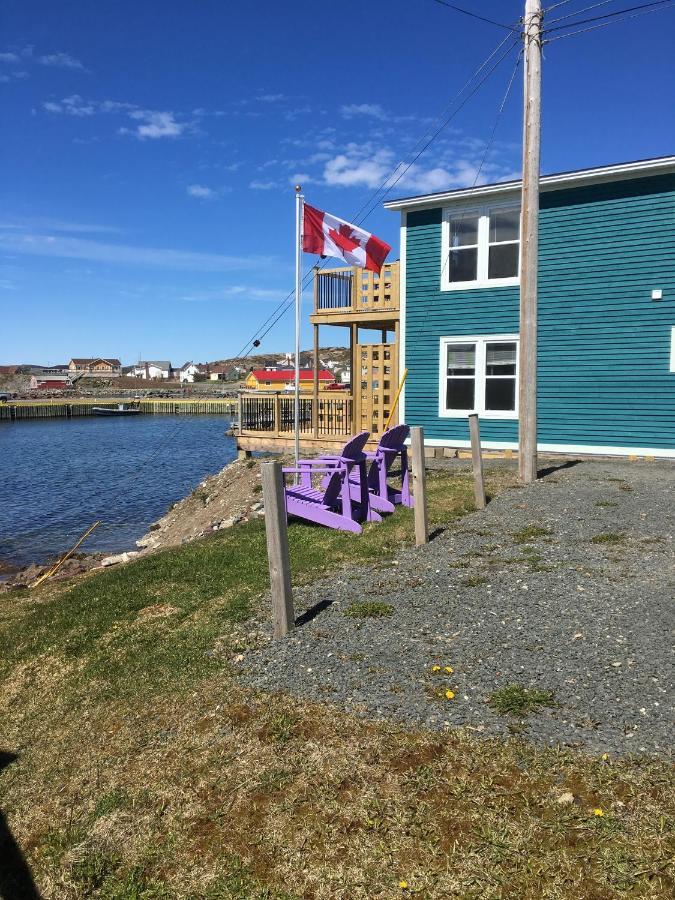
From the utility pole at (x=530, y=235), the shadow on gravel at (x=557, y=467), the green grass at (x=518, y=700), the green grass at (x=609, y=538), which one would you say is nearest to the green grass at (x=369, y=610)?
the green grass at (x=518, y=700)

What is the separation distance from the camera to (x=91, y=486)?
28.8m

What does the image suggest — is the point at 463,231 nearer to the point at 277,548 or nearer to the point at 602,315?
the point at 602,315

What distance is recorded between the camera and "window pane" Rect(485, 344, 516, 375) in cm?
1577

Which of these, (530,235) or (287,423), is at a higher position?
(530,235)

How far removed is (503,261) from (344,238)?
483cm

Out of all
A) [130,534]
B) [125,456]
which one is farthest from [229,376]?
[130,534]

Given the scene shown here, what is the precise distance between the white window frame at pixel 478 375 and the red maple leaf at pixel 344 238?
176 inches

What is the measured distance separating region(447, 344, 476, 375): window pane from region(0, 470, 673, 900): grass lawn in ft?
39.7

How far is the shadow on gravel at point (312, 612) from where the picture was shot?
230 inches

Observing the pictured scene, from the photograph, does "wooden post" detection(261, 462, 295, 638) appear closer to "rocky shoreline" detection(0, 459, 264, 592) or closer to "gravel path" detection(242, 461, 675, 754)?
"gravel path" detection(242, 461, 675, 754)

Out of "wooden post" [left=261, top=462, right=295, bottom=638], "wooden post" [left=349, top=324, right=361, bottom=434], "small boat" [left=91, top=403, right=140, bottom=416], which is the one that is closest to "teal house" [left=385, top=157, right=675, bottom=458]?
"wooden post" [left=349, top=324, right=361, bottom=434]

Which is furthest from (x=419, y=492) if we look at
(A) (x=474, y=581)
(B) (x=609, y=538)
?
(B) (x=609, y=538)

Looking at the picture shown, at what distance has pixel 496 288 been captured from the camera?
51.5 ft

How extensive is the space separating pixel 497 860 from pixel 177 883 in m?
1.54
